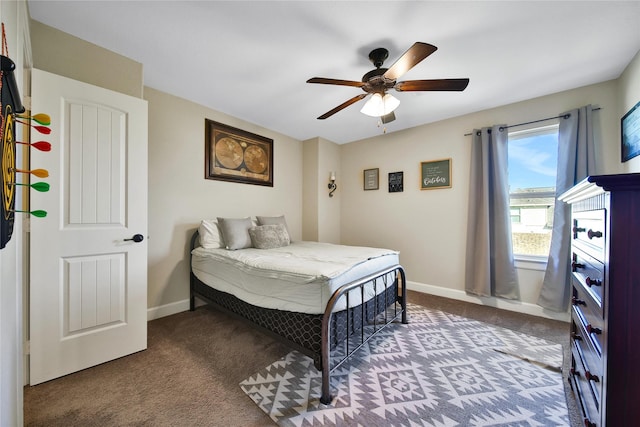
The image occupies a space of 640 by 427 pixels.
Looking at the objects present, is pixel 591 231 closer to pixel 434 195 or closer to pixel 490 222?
pixel 490 222

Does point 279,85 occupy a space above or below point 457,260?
above

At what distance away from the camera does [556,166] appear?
2.64 meters

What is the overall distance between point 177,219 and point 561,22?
12.3ft

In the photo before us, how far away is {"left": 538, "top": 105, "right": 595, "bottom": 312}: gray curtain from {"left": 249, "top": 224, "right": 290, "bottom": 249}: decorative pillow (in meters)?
2.97

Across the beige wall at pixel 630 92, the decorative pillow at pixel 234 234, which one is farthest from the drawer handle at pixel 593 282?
the decorative pillow at pixel 234 234

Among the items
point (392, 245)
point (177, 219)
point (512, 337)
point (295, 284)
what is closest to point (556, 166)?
point (512, 337)

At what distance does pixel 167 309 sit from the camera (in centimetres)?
266

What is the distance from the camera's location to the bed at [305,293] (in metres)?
1.55

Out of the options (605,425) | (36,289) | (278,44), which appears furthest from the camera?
(278,44)

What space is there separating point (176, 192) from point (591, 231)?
10.9ft

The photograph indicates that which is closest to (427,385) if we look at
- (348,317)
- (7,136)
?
(348,317)

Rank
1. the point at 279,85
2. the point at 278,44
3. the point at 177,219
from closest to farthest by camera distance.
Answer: the point at 278,44 < the point at 279,85 < the point at 177,219

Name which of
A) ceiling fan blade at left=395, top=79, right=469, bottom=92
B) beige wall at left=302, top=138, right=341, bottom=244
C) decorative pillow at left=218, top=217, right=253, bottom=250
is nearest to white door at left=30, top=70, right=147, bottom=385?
decorative pillow at left=218, top=217, right=253, bottom=250

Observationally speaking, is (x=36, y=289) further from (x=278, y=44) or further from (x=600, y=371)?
(x=600, y=371)
